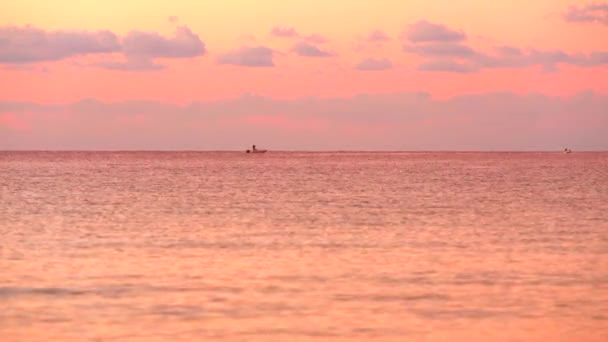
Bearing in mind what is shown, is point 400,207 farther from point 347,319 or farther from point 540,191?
point 347,319

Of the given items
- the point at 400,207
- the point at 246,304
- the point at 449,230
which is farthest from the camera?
the point at 400,207

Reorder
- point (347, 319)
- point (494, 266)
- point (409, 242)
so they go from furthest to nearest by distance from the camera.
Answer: point (409, 242) → point (494, 266) → point (347, 319)

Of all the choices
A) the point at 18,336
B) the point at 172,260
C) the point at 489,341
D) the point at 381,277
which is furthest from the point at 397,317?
the point at 172,260

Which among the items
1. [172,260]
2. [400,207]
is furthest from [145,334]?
[400,207]

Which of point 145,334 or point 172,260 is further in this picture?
point 172,260

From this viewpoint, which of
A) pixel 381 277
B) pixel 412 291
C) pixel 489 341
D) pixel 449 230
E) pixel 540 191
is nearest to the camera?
pixel 489 341

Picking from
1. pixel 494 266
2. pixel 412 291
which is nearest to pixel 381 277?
pixel 412 291

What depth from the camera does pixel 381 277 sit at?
21.4m

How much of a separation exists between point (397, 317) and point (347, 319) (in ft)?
3.08

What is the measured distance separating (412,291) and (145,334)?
6312 mm

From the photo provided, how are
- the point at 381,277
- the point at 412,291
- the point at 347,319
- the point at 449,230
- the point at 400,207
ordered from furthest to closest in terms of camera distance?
the point at 400,207 < the point at 449,230 < the point at 381,277 < the point at 412,291 < the point at 347,319

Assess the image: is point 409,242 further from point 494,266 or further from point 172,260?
point 172,260

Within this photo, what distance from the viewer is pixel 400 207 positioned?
145 ft

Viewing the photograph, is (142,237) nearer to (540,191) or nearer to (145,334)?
(145,334)
